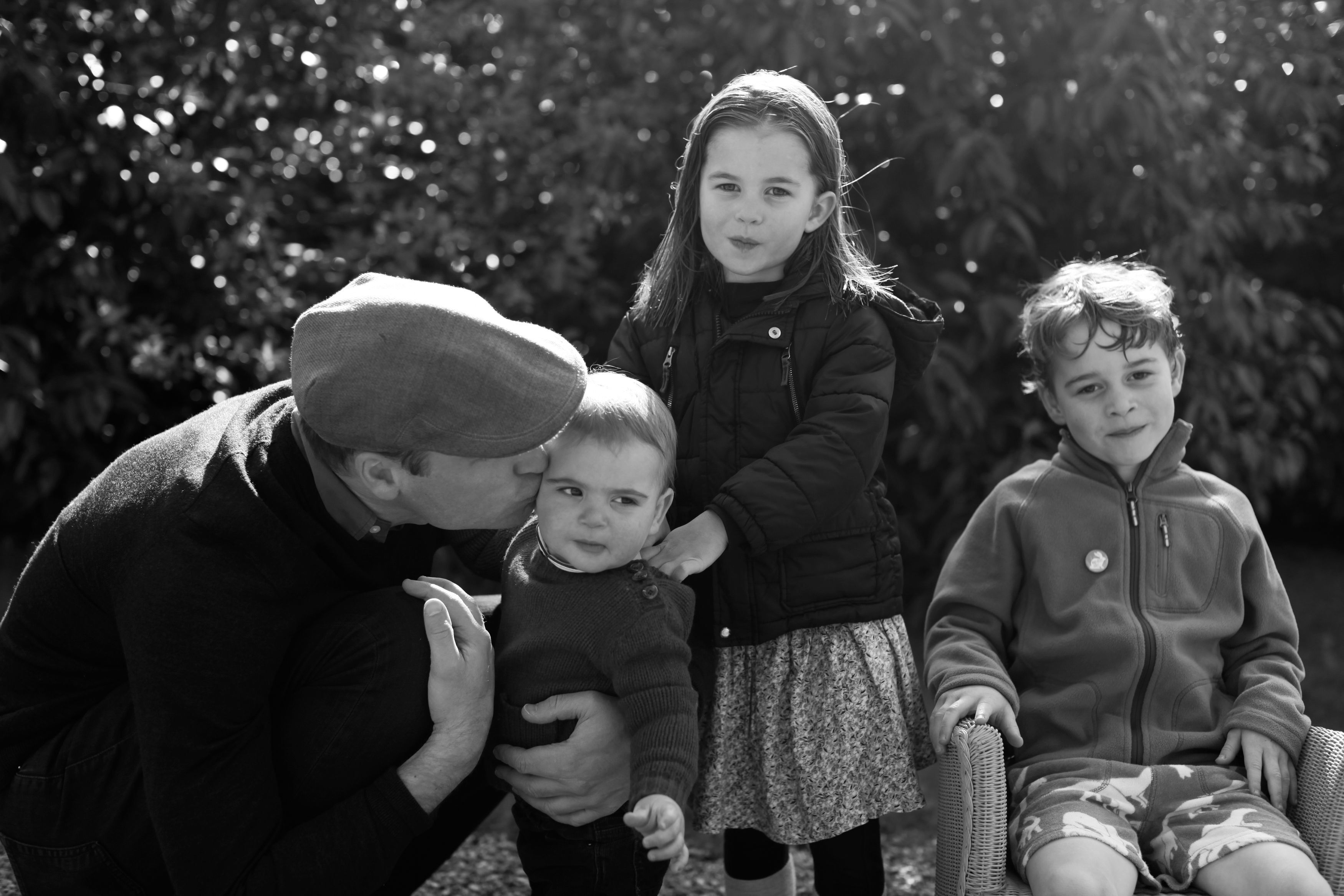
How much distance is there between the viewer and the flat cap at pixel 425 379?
1942mm

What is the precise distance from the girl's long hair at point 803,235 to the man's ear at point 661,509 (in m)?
0.45

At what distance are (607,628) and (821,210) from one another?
0.89 metres

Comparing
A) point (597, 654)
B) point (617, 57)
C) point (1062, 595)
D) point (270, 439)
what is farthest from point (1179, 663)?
point (617, 57)

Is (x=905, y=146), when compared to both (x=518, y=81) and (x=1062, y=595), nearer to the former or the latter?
(x=518, y=81)

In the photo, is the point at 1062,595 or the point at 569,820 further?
the point at 1062,595

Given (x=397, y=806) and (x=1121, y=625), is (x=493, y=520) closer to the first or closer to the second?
(x=397, y=806)

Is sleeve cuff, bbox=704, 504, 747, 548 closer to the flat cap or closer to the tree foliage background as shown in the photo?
the flat cap

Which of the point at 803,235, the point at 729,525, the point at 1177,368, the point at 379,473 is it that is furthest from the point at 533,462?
the point at 1177,368

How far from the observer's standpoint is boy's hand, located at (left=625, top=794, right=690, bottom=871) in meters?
1.91

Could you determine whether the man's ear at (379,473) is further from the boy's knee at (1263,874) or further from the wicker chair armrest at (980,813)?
the boy's knee at (1263,874)

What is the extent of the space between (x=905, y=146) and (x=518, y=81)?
4.48ft

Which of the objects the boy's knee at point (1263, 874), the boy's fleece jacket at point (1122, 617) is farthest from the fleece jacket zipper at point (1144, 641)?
the boy's knee at point (1263, 874)

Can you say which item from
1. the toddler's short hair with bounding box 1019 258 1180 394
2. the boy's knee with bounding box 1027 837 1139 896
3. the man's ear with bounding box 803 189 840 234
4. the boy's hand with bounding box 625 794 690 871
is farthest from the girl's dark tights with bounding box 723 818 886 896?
the man's ear with bounding box 803 189 840 234

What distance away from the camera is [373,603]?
2223 mm
